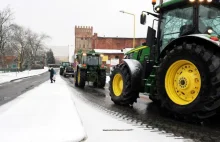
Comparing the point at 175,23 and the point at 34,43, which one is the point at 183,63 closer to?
the point at 175,23

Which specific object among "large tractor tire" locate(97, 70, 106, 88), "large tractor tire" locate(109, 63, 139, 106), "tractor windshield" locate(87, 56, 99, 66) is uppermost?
"tractor windshield" locate(87, 56, 99, 66)

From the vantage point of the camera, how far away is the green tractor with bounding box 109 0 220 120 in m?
6.44

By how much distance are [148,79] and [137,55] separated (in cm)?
210

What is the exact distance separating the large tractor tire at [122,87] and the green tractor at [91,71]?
10748 millimetres

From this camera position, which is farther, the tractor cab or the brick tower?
the brick tower

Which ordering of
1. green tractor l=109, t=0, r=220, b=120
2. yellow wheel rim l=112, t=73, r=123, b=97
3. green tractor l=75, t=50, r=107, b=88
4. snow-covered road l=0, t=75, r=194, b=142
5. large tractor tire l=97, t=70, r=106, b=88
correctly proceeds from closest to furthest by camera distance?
snow-covered road l=0, t=75, r=194, b=142 < green tractor l=109, t=0, r=220, b=120 < yellow wheel rim l=112, t=73, r=123, b=97 < green tractor l=75, t=50, r=107, b=88 < large tractor tire l=97, t=70, r=106, b=88

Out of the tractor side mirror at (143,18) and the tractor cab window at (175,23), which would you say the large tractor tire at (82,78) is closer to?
the tractor side mirror at (143,18)

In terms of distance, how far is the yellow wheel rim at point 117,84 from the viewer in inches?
426

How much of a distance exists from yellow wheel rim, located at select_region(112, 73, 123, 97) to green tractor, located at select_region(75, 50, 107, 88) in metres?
10.7

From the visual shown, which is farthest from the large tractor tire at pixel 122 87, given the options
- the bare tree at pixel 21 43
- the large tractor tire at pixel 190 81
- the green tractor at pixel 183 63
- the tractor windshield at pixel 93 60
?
the bare tree at pixel 21 43

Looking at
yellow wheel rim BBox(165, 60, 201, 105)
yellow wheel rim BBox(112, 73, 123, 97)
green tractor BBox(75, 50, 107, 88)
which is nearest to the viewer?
yellow wheel rim BBox(165, 60, 201, 105)

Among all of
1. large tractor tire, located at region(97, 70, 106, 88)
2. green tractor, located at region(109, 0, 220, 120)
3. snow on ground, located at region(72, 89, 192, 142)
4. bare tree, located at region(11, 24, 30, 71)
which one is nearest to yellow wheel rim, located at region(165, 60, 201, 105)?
green tractor, located at region(109, 0, 220, 120)

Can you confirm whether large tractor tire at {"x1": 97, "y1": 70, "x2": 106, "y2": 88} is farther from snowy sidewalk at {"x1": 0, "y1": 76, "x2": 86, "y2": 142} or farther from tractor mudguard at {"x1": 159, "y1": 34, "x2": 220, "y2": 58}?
tractor mudguard at {"x1": 159, "y1": 34, "x2": 220, "y2": 58}

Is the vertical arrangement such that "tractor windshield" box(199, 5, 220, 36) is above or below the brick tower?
below
